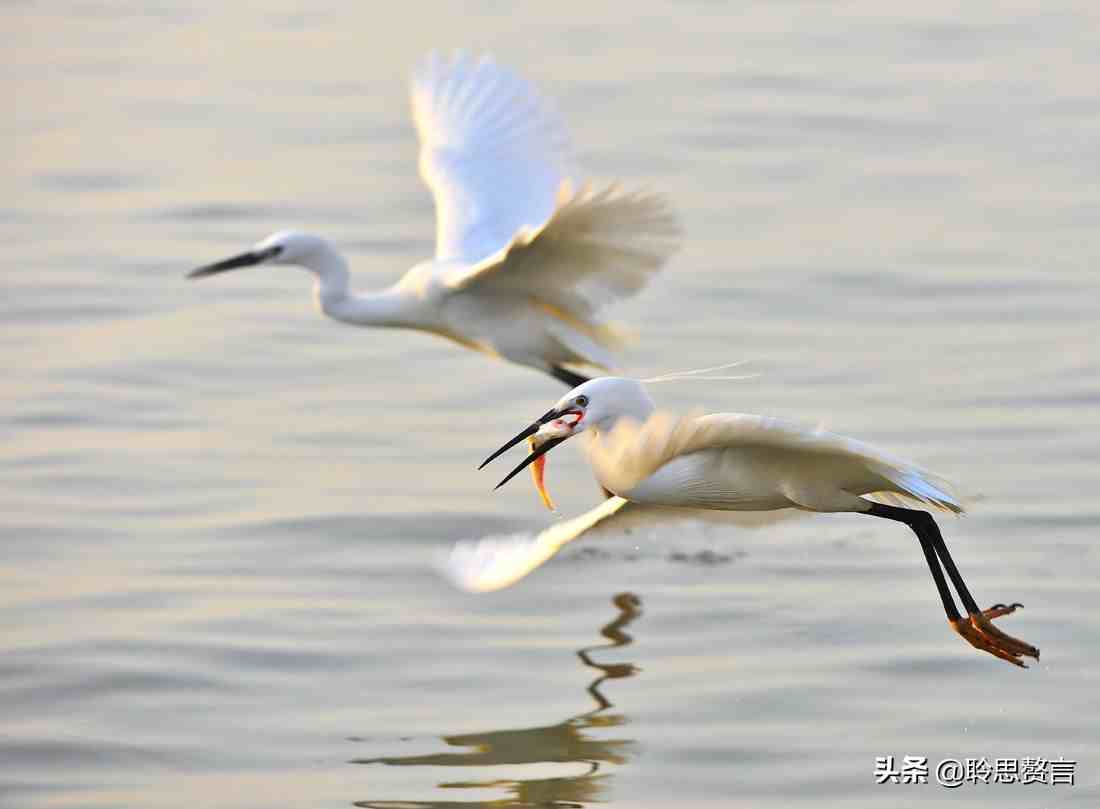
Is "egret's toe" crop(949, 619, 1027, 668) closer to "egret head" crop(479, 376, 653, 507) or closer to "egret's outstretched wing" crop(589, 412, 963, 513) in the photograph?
"egret's outstretched wing" crop(589, 412, 963, 513)

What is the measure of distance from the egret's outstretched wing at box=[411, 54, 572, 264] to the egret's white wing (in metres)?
3.29

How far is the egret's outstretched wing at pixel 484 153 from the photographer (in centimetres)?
1176

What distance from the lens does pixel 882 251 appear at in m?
14.5

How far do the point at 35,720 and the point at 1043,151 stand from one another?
393 inches

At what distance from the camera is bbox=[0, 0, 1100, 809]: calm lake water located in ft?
26.9

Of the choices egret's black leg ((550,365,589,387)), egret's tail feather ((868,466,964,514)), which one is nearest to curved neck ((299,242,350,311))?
egret's black leg ((550,365,589,387))

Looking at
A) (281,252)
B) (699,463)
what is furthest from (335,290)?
(699,463)

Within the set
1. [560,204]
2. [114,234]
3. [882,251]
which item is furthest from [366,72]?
[560,204]

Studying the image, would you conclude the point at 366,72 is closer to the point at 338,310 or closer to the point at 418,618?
the point at 338,310

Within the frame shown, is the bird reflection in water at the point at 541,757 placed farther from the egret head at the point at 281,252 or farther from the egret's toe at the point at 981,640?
the egret head at the point at 281,252

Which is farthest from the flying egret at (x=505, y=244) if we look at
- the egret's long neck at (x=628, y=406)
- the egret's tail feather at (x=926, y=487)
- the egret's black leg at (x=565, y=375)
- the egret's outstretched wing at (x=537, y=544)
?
the egret's tail feather at (x=926, y=487)

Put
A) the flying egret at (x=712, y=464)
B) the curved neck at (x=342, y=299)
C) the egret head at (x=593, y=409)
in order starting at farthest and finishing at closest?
the curved neck at (x=342, y=299) < the egret head at (x=593, y=409) < the flying egret at (x=712, y=464)

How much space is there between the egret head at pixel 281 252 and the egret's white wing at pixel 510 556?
3.29 metres

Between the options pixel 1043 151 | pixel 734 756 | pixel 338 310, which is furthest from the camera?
pixel 1043 151
